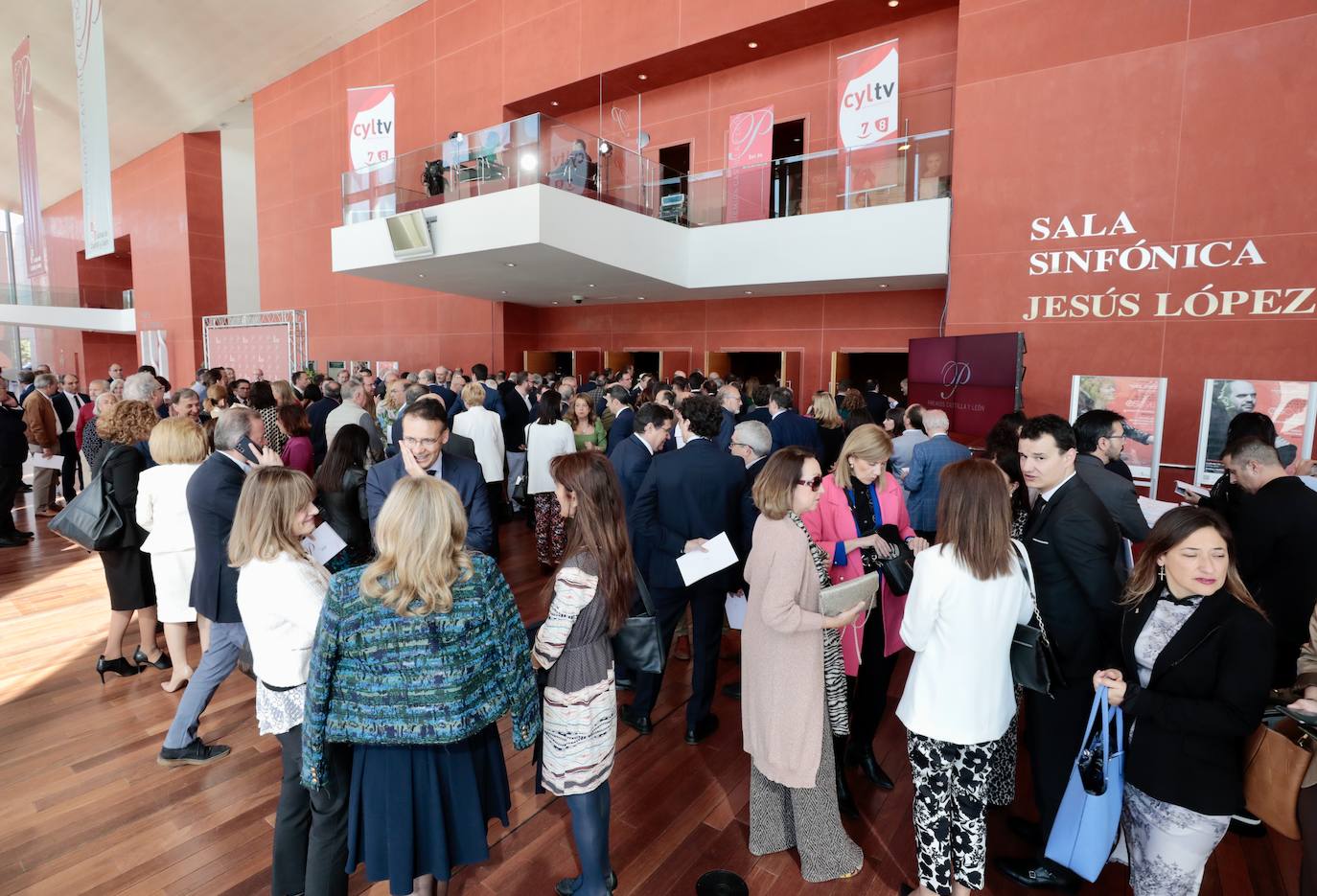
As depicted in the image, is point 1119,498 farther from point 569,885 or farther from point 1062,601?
point 569,885

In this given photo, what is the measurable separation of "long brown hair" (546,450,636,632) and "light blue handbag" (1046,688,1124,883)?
5.03 feet

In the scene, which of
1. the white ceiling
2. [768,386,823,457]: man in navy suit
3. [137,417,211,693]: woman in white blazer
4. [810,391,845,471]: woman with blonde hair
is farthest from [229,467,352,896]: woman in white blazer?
the white ceiling

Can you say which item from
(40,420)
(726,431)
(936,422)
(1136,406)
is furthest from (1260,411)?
(40,420)

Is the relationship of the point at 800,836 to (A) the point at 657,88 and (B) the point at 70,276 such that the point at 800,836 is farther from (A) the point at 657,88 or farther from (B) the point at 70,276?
(B) the point at 70,276

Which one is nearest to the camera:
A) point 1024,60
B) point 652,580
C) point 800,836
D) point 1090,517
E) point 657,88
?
point 1090,517

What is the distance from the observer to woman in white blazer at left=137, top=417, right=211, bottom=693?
→ 338cm

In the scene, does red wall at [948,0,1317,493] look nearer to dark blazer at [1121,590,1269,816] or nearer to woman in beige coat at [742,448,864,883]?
dark blazer at [1121,590,1269,816]

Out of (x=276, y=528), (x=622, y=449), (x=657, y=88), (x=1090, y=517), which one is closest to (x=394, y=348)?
(x=657, y=88)

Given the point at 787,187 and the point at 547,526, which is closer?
the point at 547,526

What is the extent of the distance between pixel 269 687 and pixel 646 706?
1962 millimetres

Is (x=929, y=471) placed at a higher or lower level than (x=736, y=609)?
higher

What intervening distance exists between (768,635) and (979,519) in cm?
83

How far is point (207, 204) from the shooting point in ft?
65.3

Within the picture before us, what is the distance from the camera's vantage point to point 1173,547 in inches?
75.7
